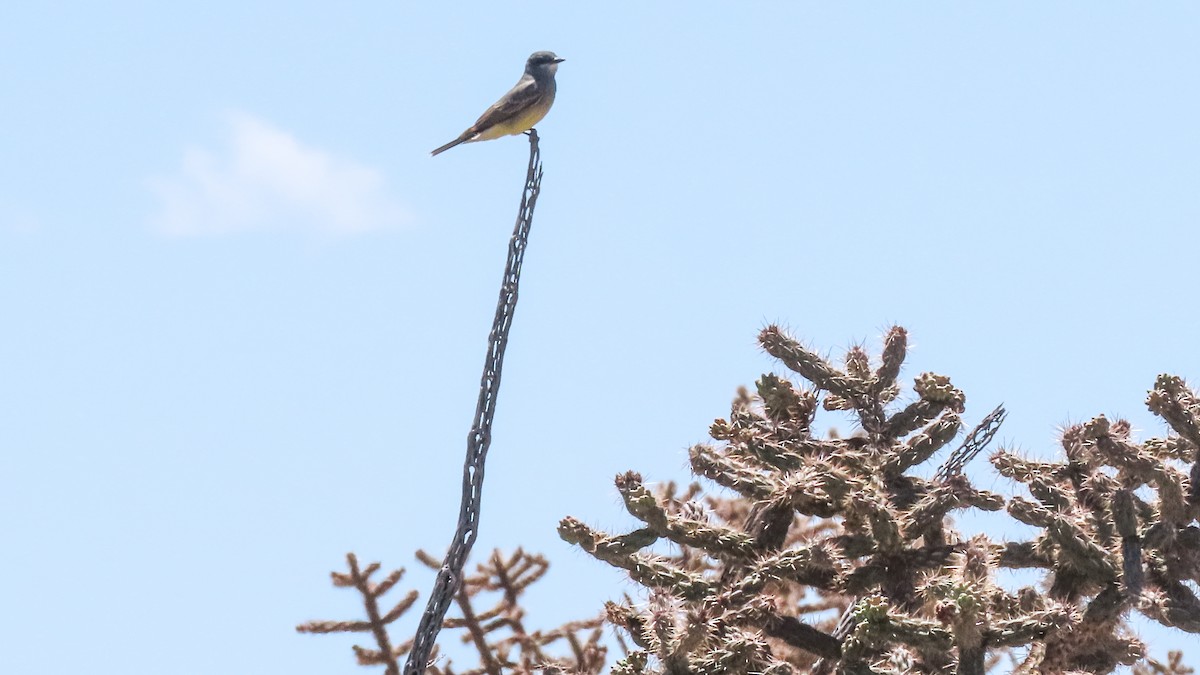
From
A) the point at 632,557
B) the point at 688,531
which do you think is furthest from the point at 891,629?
the point at 632,557

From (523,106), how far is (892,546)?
3.93m

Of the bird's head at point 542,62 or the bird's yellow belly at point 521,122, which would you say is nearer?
the bird's yellow belly at point 521,122

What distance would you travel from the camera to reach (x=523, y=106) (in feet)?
30.9

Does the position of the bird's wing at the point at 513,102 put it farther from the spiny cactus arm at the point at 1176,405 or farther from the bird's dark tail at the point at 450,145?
the spiny cactus arm at the point at 1176,405

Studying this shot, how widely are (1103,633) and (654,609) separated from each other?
1.86 metres

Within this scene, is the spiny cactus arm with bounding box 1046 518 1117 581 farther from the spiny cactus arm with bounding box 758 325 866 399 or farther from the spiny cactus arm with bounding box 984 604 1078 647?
the spiny cactus arm with bounding box 758 325 866 399

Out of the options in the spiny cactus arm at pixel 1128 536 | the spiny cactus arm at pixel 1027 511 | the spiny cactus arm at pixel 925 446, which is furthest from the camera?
the spiny cactus arm at pixel 925 446

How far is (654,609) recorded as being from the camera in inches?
254

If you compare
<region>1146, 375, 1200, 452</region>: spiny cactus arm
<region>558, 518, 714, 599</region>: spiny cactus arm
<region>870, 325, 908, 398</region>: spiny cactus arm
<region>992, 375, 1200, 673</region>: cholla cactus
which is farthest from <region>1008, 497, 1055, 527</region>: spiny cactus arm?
<region>558, 518, 714, 599</region>: spiny cactus arm

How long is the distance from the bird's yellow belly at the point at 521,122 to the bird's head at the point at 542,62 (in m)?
0.28

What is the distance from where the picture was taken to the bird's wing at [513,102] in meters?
9.42

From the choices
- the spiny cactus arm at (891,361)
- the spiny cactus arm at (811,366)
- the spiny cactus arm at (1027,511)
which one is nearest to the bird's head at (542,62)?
the spiny cactus arm at (811,366)

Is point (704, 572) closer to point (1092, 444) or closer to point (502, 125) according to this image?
point (1092, 444)

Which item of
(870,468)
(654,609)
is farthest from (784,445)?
(654,609)
